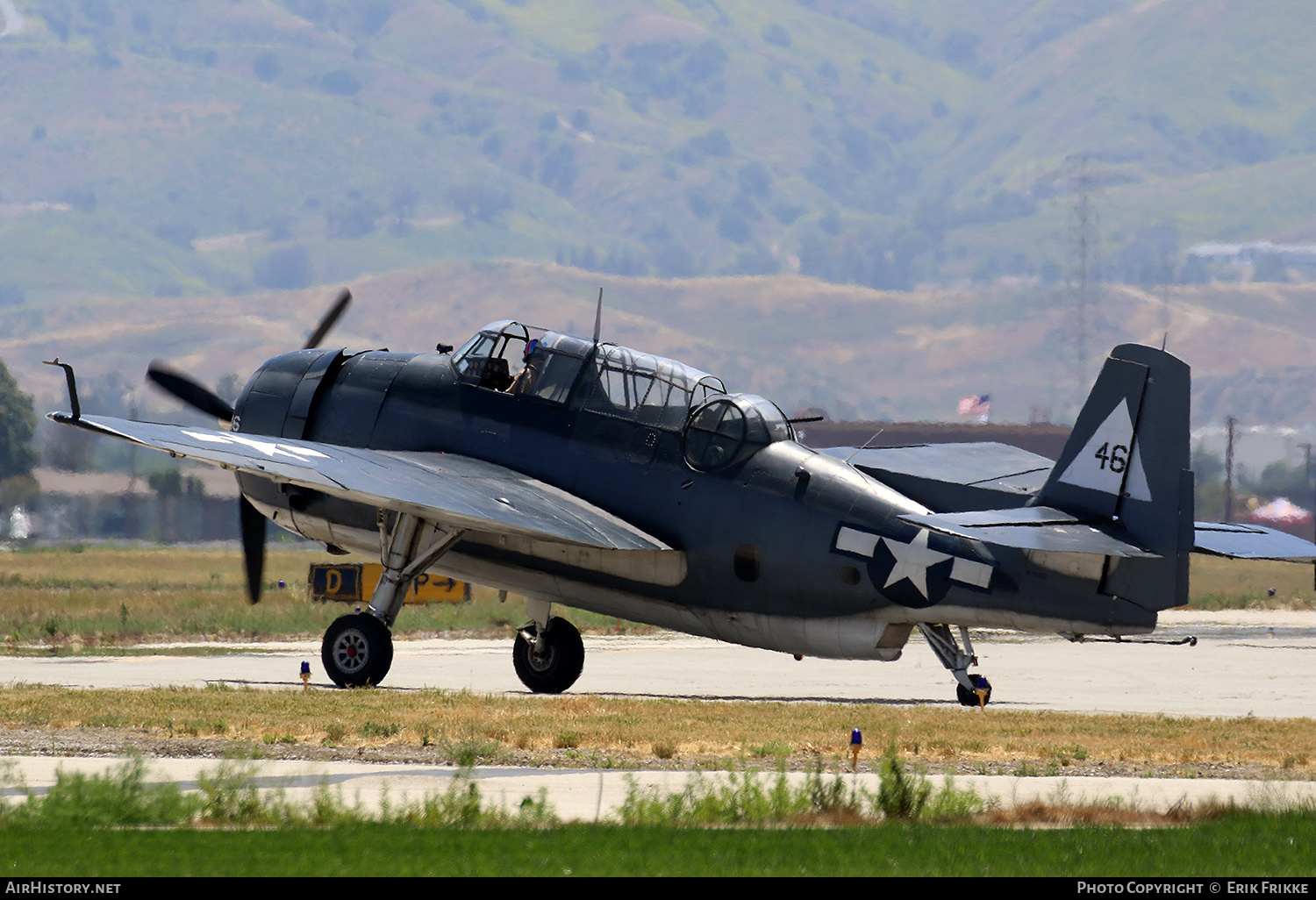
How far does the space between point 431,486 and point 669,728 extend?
4671 mm

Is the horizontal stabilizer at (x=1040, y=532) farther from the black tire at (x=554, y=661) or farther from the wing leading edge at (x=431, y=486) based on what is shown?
the black tire at (x=554, y=661)

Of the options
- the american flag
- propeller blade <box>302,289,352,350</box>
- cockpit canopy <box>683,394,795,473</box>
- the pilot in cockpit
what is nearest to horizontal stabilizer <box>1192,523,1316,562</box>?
cockpit canopy <box>683,394,795,473</box>

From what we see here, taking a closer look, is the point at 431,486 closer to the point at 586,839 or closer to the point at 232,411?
the point at 232,411

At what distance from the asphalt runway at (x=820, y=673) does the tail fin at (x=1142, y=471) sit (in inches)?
190

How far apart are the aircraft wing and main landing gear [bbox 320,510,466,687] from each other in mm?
486

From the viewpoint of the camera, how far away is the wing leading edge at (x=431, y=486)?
18.5 metres

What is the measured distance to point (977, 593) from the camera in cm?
1841

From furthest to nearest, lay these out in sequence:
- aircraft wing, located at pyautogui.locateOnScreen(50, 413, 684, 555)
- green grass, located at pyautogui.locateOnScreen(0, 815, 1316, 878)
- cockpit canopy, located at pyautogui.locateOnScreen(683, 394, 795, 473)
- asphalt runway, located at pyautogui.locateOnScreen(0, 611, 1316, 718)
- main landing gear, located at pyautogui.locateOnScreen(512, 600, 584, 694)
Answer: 1. asphalt runway, located at pyautogui.locateOnScreen(0, 611, 1316, 718)
2. main landing gear, located at pyautogui.locateOnScreen(512, 600, 584, 694)
3. cockpit canopy, located at pyautogui.locateOnScreen(683, 394, 795, 473)
4. aircraft wing, located at pyautogui.locateOnScreen(50, 413, 684, 555)
5. green grass, located at pyautogui.locateOnScreen(0, 815, 1316, 878)

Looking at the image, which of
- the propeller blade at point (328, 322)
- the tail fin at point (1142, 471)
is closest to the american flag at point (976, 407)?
the propeller blade at point (328, 322)

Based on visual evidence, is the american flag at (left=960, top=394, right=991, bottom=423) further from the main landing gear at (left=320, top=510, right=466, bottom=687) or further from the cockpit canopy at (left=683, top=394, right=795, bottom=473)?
the main landing gear at (left=320, top=510, right=466, bottom=687)

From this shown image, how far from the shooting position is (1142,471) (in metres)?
17.5

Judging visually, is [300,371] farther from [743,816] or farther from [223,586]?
[223,586]

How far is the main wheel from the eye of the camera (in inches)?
818

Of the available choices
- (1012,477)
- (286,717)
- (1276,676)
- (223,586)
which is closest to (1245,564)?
(223,586)
